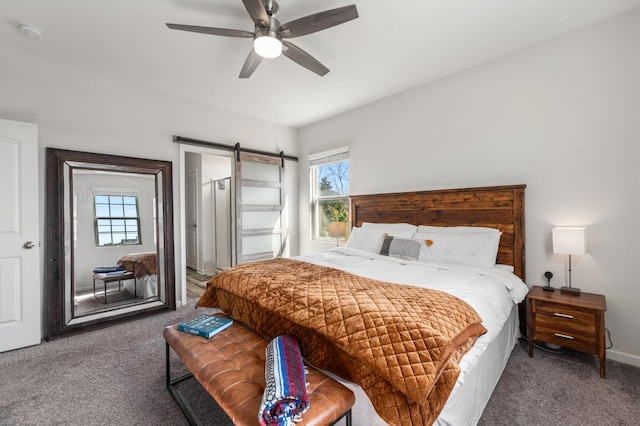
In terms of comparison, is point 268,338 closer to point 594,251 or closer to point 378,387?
point 378,387

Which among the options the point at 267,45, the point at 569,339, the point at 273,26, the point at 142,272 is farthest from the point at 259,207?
the point at 569,339

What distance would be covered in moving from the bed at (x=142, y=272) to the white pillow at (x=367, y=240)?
2532mm

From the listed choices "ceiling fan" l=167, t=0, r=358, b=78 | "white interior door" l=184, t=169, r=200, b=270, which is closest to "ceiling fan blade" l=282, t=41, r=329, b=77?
"ceiling fan" l=167, t=0, r=358, b=78

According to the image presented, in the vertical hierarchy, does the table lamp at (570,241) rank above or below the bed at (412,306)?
above

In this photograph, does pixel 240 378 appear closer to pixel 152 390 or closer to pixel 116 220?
pixel 152 390

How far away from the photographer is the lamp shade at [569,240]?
2.22 m

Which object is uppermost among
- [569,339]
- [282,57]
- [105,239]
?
[282,57]

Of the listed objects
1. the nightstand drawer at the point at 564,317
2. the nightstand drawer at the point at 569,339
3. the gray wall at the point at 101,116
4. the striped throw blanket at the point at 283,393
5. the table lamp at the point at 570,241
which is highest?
the gray wall at the point at 101,116

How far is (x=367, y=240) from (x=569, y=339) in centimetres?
195

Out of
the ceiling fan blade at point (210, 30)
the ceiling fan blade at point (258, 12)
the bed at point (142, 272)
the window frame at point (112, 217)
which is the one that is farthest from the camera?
the bed at point (142, 272)

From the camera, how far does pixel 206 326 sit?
72.9 inches

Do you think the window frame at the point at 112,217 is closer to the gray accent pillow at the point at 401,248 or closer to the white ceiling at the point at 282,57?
the white ceiling at the point at 282,57

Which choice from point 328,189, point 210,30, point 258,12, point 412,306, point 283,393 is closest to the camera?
point 283,393

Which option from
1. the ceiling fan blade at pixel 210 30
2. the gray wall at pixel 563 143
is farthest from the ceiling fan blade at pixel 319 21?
the gray wall at pixel 563 143
